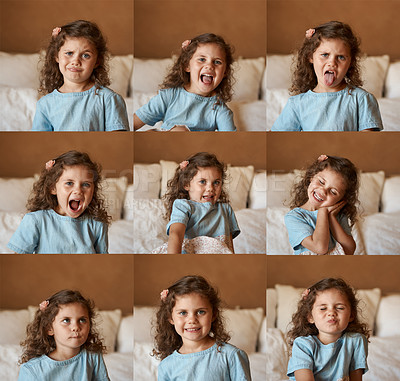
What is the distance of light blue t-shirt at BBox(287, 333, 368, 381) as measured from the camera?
1492 mm

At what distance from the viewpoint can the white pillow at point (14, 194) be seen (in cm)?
155

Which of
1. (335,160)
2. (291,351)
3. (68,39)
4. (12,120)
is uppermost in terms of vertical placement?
(68,39)

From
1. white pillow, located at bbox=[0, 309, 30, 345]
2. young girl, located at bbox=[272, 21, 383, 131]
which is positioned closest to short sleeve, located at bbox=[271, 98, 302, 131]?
young girl, located at bbox=[272, 21, 383, 131]

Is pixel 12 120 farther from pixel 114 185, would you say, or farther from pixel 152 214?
pixel 152 214

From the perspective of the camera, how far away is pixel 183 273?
1523 millimetres

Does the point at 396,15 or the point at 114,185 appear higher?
the point at 396,15

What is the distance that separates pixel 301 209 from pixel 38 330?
69cm

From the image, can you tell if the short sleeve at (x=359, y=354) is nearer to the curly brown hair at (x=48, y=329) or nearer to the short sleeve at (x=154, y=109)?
the curly brown hair at (x=48, y=329)

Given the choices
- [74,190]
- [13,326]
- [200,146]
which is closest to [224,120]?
[200,146]

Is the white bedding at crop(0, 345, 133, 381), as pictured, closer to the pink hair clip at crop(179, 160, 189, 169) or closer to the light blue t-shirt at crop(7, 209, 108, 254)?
the light blue t-shirt at crop(7, 209, 108, 254)

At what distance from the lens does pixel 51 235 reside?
4.94 ft

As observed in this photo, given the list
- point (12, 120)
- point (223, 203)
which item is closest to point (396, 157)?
point (223, 203)

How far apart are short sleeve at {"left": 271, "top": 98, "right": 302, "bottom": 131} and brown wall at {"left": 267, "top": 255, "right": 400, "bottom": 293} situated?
0.31 meters

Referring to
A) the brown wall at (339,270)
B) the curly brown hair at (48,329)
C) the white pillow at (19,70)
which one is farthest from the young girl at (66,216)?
the brown wall at (339,270)
